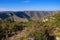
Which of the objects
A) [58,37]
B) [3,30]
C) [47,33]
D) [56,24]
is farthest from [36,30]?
[3,30]

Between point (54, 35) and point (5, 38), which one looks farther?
point (5, 38)

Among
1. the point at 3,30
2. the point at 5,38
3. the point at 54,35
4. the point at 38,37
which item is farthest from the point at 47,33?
the point at 3,30

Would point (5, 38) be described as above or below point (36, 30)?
below

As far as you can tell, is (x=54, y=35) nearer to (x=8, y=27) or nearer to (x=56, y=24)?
(x=56, y=24)

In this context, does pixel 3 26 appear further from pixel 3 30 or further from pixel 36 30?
pixel 36 30

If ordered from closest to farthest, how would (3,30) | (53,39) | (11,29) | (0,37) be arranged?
(53,39)
(0,37)
(3,30)
(11,29)

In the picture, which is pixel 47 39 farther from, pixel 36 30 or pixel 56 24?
pixel 56 24

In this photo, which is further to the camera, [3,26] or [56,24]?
[3,26]

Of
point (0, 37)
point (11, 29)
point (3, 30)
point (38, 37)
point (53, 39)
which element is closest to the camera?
point (38, 37)

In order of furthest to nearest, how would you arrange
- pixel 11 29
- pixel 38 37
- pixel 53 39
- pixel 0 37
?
pixel 11 29
pixel 0 37
pixel 53 39
pixel 38 37
